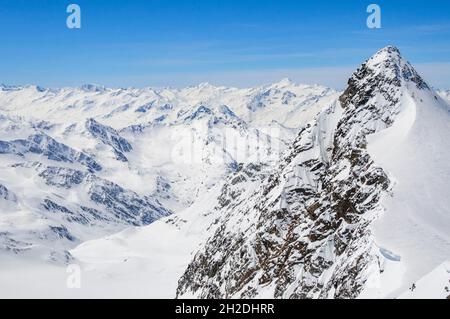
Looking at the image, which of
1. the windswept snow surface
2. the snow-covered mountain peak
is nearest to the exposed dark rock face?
the snow-covered mountain peak

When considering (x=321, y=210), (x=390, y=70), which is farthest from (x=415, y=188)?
(x=390, y=70)

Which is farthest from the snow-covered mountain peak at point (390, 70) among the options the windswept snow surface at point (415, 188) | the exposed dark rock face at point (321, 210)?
the windswept snow surface at point (415, 188)

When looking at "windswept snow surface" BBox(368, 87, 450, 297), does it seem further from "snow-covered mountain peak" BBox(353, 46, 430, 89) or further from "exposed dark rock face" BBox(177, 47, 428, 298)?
"snow-covered mountain peak" BBox(353, 46, 430, 89)

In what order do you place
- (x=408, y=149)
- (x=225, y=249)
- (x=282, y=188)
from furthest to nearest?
(x=225, y=249), (x=282, y=188), (x=408, y=149)

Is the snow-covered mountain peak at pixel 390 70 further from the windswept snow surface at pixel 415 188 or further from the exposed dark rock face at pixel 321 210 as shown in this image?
the windswept snow surface at pixel 415 188

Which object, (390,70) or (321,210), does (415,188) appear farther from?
(390,70)

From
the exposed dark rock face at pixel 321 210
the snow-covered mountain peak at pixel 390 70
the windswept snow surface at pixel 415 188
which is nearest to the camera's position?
the windswept snow surface at pixel 415 188
